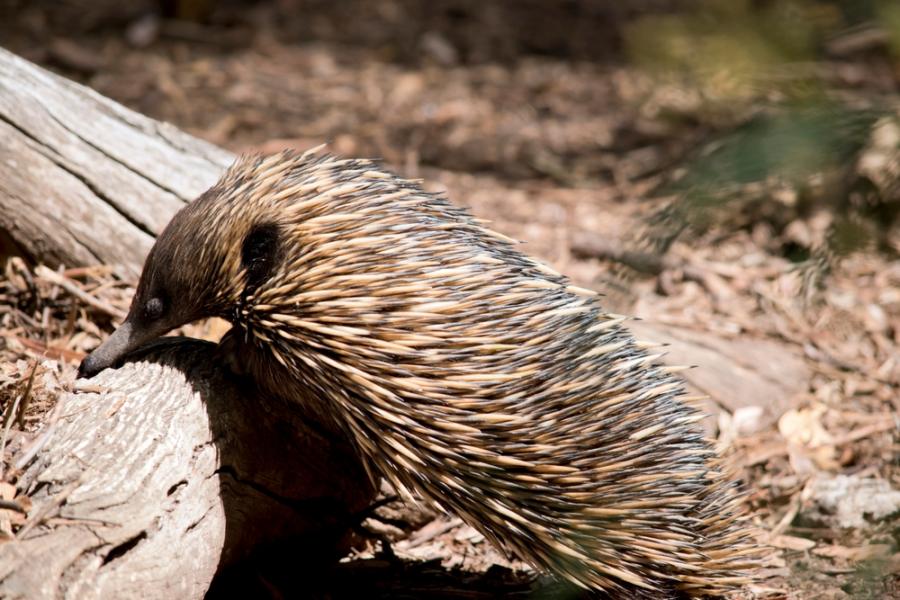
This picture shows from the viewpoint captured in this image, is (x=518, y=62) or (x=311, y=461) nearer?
(x=311, y=461)

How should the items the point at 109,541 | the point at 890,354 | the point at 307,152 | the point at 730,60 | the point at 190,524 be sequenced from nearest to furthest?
the point at 730,60, the point at 109,541, the point at 190,524, the point at 307,152, the point at 890,354

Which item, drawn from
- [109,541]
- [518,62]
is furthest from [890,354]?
[518,62]

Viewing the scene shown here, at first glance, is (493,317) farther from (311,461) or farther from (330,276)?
(311,461)

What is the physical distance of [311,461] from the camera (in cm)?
331

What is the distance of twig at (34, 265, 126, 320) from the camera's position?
3975 mm

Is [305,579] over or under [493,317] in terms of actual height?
under

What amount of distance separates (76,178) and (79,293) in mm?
476

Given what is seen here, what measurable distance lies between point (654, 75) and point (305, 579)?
2.61 metres

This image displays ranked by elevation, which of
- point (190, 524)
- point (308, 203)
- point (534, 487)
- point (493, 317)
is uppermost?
point (308, 203)

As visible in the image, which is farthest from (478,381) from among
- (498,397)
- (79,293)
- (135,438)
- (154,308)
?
(79,293)

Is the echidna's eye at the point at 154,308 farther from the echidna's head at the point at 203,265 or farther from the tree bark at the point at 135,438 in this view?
the tree bark at the point at 135,438

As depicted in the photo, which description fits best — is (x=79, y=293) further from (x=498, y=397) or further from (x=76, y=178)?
(x=498, y=397)

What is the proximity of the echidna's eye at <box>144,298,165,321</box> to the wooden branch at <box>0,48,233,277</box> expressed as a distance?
0.96 metres

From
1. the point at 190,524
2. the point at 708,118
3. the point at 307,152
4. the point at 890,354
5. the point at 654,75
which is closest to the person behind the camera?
the point at 654,75
